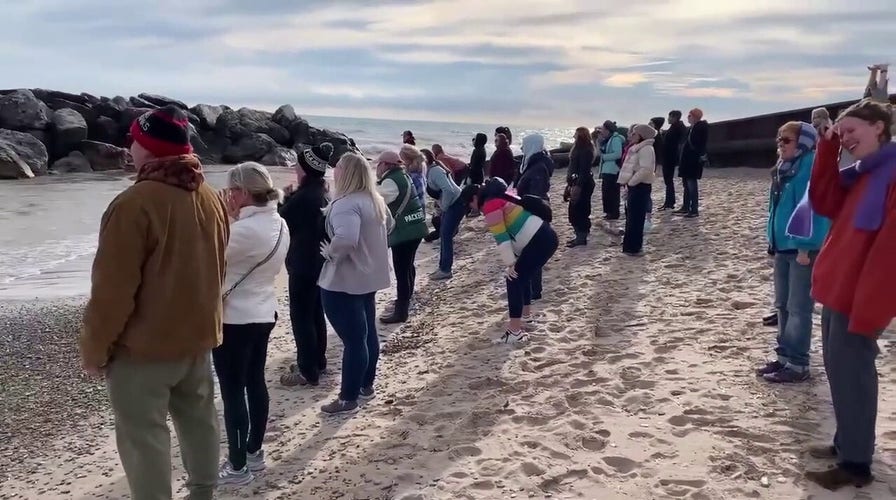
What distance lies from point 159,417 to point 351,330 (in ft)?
6.30

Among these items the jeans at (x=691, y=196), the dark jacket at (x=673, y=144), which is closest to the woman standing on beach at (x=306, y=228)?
the jeans at (x=691, y=196)

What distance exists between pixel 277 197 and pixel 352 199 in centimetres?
68

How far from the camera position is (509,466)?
399cm

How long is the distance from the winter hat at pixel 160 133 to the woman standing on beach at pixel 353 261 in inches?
64.2

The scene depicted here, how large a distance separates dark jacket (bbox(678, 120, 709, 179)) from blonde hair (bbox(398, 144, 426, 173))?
5.66 meters

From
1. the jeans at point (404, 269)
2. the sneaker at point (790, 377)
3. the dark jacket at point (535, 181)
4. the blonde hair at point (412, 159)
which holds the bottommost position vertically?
the sneaker at point (790, 377)

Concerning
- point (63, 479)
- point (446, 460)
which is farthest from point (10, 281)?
point (446, 460)

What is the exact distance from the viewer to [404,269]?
284 inches

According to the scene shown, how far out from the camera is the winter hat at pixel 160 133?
2986mm

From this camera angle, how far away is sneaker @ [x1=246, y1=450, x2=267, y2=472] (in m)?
4.17

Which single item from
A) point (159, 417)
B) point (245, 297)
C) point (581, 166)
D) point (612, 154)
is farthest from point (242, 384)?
point (612, 154)

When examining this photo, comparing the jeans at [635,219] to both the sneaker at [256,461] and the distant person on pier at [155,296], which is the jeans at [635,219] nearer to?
the sneaker at [256,461]

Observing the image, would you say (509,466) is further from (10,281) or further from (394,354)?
(10,281)

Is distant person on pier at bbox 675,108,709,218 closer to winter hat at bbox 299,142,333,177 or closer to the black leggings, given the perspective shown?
winter hat at bbox 299,142,333,177
